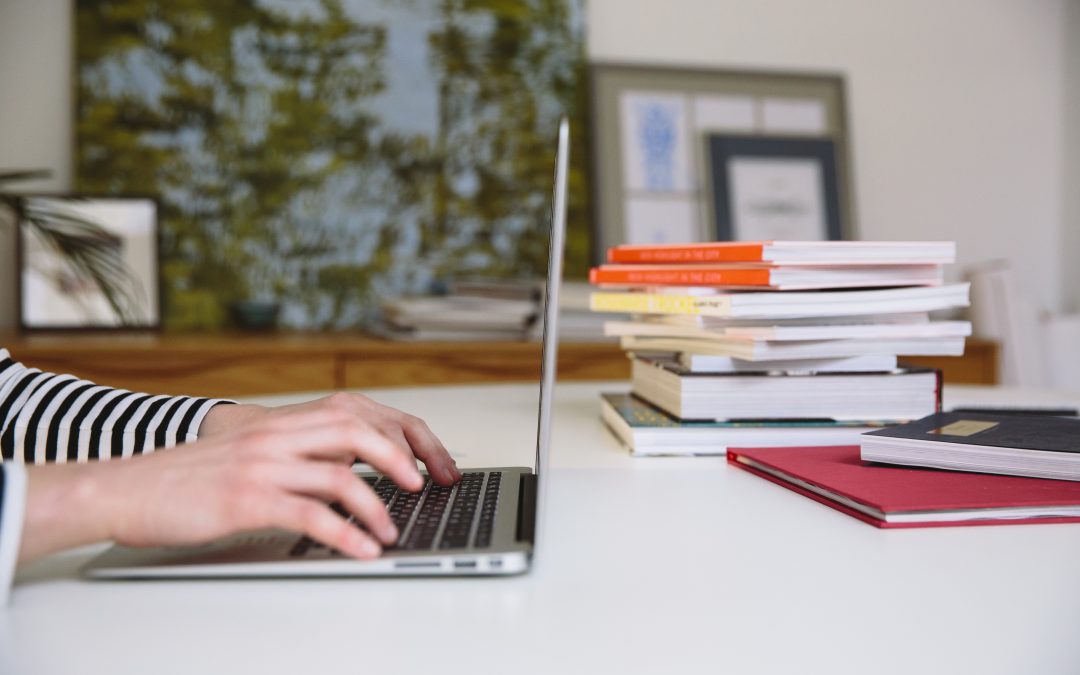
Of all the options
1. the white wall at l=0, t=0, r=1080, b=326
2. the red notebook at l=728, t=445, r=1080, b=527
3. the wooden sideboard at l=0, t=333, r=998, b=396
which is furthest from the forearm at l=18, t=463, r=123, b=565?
the white wall at l=0, t=0, r=1080, b=326

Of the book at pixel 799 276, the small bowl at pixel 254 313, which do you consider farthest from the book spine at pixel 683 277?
the small bowl at pixel 254 313

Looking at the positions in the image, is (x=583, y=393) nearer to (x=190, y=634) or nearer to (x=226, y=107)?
(x=190, y=634)

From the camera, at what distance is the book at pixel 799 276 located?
883mm

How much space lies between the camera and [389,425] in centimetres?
75

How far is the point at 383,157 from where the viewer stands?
2.63m

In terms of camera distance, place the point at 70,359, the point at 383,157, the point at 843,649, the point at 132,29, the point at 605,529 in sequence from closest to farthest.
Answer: the point at 843,649 → the point at 605,529 → the point at 70,359 → the point at 132,29 → the point at 383,157

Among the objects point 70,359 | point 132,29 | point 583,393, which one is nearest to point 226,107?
point 132,29

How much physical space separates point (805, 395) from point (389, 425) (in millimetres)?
460

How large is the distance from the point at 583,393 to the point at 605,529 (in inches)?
35.2

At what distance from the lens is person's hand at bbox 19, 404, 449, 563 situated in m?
0.51

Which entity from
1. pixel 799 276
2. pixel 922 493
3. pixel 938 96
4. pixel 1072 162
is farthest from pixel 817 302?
pixel 1072 162

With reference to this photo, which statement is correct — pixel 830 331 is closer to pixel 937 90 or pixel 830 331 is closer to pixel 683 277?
pixel 683 277

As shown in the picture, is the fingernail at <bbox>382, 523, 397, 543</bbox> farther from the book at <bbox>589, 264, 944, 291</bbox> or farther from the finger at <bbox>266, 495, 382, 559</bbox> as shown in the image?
the book at <bbox>589, 264, 944, 291</bbox>

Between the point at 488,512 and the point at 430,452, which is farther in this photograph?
the point at 430,452
